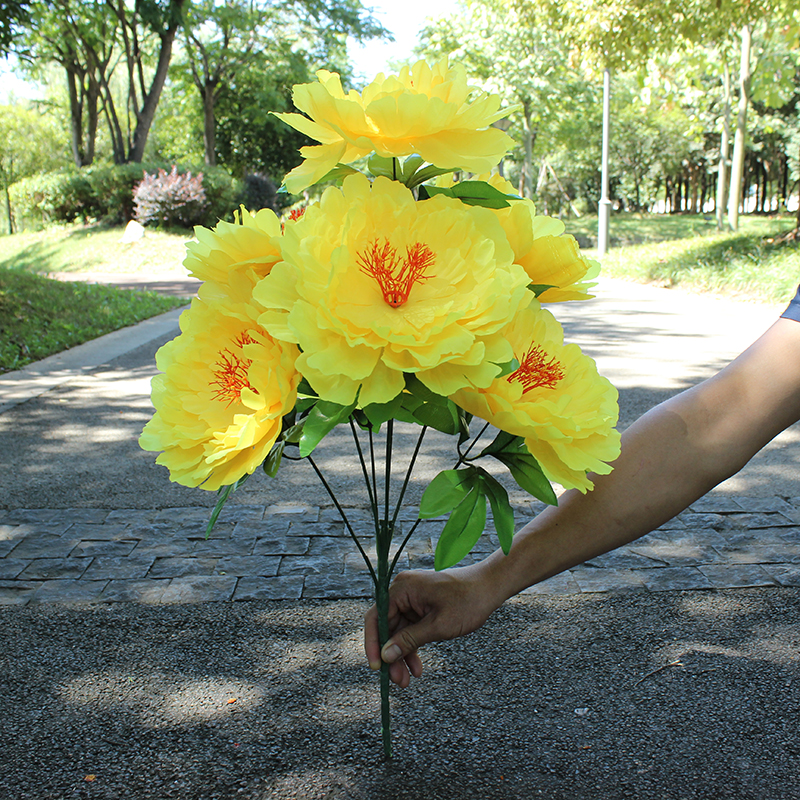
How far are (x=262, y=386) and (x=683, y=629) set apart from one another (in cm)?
228

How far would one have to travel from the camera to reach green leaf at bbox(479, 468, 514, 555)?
4.05ft

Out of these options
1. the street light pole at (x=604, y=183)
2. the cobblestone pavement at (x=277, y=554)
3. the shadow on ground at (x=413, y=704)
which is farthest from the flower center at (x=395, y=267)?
the street light pole at (x=604, y=183)

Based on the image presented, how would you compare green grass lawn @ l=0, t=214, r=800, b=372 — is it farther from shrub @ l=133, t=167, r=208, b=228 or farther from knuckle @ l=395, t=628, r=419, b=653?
knuckle @ l=395, t=628, r=419, b=653

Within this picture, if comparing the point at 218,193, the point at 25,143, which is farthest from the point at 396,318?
the point at 25,143

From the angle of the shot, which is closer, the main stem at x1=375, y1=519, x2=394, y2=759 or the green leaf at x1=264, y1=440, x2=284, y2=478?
the green leaf at x1=264, y1=440, x2=284, y2=478

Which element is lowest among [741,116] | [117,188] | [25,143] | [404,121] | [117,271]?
[117,271]

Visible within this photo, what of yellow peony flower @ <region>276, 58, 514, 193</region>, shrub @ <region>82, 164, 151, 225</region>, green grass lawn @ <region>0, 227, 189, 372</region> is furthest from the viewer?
shrub @ <region>82, 164, 151, 225</region>

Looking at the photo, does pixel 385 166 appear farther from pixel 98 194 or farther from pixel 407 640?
pixel 98 194

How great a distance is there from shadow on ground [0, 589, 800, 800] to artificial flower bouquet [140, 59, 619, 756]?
1.17 m

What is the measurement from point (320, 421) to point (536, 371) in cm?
34

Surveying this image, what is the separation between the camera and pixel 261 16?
1261 inches

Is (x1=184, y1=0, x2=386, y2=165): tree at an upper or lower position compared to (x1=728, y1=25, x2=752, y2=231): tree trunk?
upper

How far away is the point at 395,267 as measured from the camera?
3.61ft

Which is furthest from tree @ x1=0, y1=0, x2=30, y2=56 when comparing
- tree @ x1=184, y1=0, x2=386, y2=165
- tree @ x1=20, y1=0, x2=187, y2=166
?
tree @ x1=184, y1=0, x2=386, y2=165
